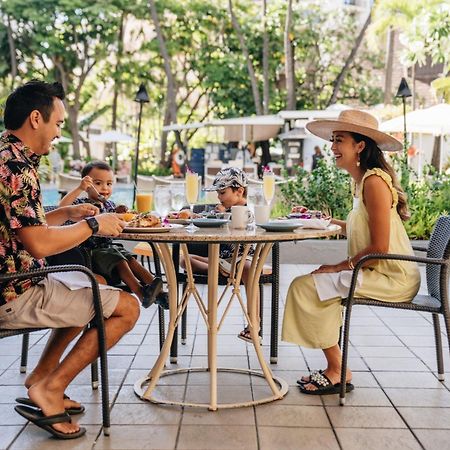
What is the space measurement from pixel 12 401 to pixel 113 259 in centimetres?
90

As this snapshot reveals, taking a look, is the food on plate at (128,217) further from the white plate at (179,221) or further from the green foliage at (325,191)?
the green foliage at (325,191)

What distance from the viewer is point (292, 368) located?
14.0 feet

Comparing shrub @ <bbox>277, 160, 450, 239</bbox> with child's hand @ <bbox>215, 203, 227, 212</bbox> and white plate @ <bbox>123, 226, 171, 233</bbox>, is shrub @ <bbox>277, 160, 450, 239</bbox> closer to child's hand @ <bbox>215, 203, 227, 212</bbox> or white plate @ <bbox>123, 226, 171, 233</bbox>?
child's hand @ <bbox>215, 203, 227, 212</bbox>

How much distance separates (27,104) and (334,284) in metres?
1.63

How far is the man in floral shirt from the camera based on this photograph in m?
2.93

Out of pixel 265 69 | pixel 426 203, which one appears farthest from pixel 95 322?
pixel 265 69

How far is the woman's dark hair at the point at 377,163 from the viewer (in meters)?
3.76

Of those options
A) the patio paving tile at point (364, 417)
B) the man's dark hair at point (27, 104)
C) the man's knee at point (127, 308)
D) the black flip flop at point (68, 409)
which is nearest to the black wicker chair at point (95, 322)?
the man's knee at point (127, 308)

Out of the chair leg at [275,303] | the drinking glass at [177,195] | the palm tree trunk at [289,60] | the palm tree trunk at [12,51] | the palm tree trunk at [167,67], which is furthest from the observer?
the palm tree trunk at [12,51]

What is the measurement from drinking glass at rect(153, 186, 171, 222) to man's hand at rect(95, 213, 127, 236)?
72 cm

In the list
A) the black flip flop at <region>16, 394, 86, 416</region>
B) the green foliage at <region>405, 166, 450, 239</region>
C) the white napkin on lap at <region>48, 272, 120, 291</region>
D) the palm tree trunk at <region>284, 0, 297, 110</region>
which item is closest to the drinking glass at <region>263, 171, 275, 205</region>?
the white napkin on lap at <region>48, 272, 120, 291</region>

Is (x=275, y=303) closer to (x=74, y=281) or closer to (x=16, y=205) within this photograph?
(x=74, y=281)

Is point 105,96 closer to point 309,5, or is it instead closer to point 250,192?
point 309,5

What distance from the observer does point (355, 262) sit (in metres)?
3.71
